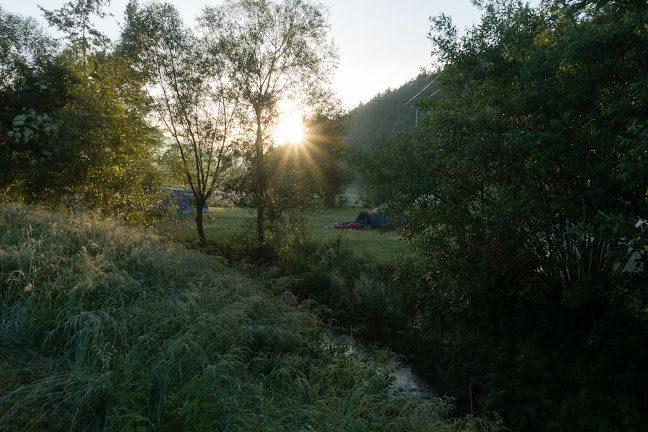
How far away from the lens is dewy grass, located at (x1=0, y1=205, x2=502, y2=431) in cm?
376

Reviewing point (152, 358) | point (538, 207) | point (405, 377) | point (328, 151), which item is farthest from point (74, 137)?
point (328, 151)

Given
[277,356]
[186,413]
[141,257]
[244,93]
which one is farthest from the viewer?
[244,93]

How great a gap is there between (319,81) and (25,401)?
14168mm

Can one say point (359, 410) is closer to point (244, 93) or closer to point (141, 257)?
point (141, 257)

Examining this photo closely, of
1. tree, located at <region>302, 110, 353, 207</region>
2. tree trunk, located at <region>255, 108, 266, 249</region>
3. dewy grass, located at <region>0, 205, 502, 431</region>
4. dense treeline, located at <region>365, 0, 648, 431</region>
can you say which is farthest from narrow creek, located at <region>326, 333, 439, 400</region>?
tree trunk, located at <region>255, 108, 266, 249</region>

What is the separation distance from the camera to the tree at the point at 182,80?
49.9ft

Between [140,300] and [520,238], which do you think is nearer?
[140,300]

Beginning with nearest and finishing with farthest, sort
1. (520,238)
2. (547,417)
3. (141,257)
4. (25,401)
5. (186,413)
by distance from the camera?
(25,401) < (186,413) < (547,417) < (520,238) < (141,257)

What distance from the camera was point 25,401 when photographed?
353cm

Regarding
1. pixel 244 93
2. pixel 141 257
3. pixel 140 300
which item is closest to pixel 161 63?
pixel 244 93

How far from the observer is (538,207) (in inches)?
257

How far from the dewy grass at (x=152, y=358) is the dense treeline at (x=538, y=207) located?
7.61 feet

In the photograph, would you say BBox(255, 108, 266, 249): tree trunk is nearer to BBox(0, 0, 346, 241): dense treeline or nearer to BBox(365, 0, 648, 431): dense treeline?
BBox(0, 0, 346, 241): dense treeline

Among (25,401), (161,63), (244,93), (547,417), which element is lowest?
(547,417)
